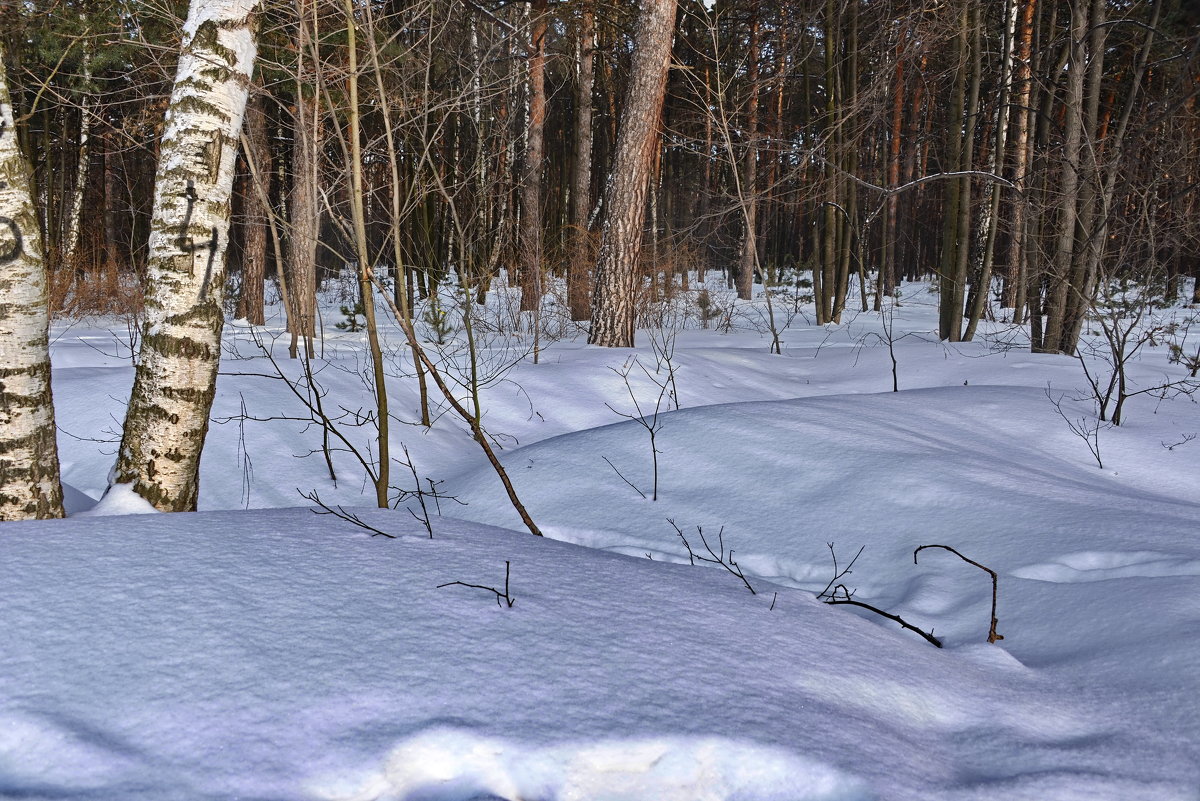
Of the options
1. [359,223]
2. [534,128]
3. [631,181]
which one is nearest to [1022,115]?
[534,128]

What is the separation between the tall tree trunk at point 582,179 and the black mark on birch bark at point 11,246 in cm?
828

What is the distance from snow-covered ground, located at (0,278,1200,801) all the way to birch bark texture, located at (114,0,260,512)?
0.25 metres

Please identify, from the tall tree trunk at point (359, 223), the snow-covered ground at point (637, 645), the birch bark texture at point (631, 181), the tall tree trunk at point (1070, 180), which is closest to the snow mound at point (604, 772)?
the snow-covered ground at point (637, 645)

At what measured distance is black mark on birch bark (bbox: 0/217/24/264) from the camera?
2479 mm

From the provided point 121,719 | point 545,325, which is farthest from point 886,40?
point 121,719

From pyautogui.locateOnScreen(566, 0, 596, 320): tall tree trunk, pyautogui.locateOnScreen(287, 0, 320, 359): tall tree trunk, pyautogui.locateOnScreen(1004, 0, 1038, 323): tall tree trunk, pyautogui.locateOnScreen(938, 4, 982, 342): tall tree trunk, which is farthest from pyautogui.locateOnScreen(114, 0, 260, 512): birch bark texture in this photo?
pyautogui.locateOnScreen(1004, 0, 1038, 323): tall tree trunk

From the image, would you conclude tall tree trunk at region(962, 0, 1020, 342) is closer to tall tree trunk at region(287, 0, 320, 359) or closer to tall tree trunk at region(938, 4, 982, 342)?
tall tree trunk at region(938, 4, 982, 342)

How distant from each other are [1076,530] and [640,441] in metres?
1.95

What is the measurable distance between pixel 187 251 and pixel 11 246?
0.51 meters

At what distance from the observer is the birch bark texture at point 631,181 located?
292 inches

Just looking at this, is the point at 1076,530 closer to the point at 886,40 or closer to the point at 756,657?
the point at 756,657

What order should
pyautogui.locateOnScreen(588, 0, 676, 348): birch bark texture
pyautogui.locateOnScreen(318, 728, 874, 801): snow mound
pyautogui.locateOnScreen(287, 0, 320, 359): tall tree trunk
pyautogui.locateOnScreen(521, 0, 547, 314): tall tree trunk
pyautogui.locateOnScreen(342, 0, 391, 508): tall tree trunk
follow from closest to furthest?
pyautogui.locateOnScreen(318, 728, 874, 801): snow mound, pyautogui.locateOnScreen(342, 0, 391, 508): tall tree trunk, pyautogui.locateOnScreen(287, 0, 320, 359): tall tree trunk, pyautogui.locateOnScreen(588, 0, 676, 348): birch bark texture, pyautogui.locateOnScreen(521, 0, 547, 314): tall tree trunk

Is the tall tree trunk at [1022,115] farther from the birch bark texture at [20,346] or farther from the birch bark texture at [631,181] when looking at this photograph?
the birch bark texture at [20,346]

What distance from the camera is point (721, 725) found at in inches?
46.7
